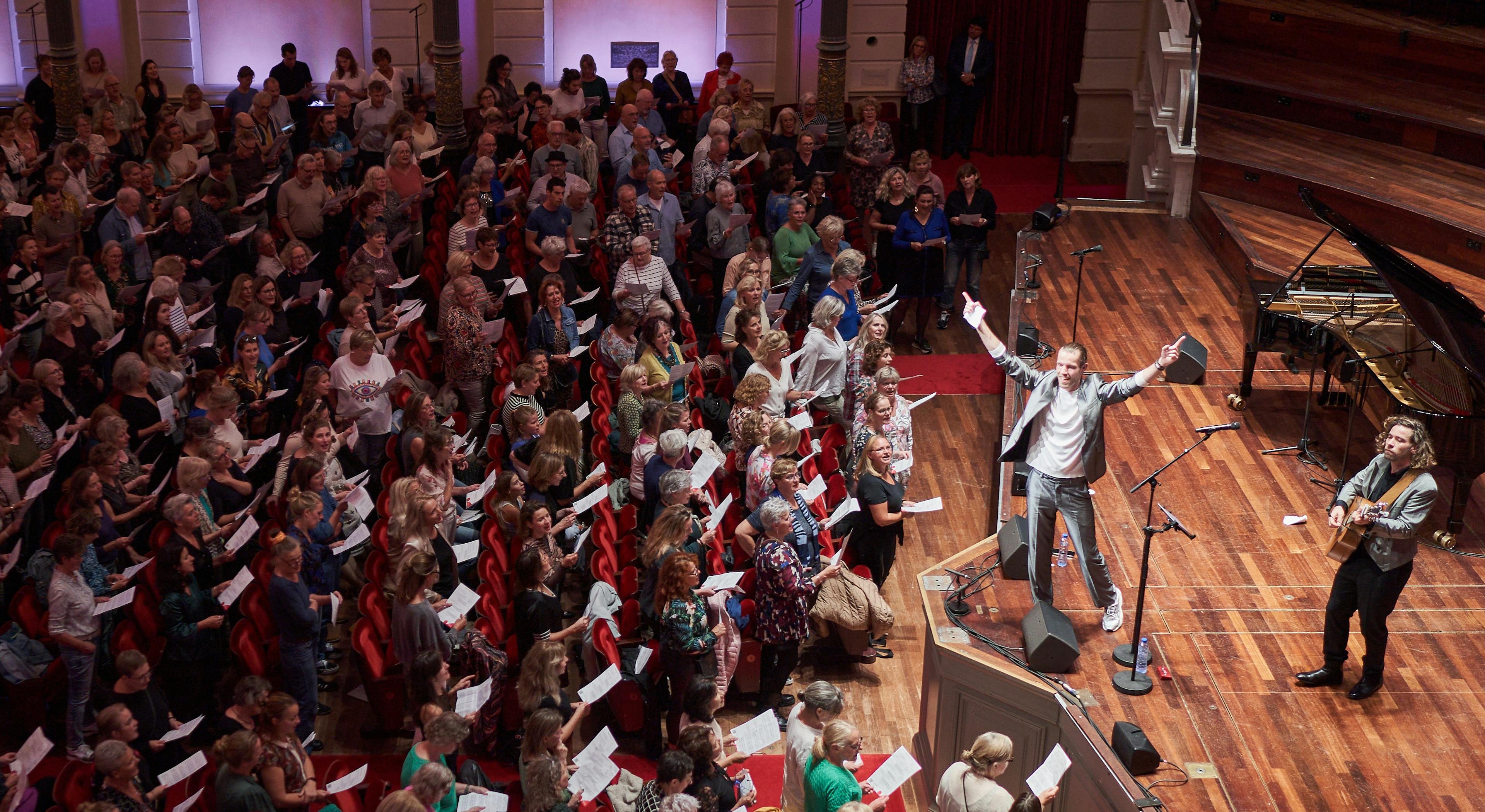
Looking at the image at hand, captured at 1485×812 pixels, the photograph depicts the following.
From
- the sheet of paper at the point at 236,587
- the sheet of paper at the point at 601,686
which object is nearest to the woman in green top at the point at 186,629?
the sheet of paper at the point at 236,587

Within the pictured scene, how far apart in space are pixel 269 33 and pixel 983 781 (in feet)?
39.3

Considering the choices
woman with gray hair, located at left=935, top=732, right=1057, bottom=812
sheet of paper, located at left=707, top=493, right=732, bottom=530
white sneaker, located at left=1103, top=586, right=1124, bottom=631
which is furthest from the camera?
sheet of paper, located at left=707, top=493, right=732, bottom=530

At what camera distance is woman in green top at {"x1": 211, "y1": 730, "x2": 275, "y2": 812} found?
5.26 meters

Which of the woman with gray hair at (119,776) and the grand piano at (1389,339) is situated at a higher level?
the grand piano at (1389,339)

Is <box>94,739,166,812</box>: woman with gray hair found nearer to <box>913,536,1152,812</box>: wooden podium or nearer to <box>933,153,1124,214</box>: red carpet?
<box>913,536,1152,812</box>: wooden podium

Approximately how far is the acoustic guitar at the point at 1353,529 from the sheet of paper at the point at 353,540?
4.15 metres

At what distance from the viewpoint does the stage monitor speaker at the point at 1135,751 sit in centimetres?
537

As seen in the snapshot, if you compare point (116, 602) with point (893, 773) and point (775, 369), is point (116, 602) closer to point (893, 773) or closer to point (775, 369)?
point (893, 773)

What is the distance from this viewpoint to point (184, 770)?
5277mm

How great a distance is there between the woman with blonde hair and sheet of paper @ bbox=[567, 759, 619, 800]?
2.82m

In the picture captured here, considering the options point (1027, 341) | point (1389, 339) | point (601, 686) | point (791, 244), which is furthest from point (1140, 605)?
point (791, 244)

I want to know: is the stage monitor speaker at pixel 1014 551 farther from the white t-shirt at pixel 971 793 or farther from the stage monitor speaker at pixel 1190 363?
the white t-shirt at pixel 971 793

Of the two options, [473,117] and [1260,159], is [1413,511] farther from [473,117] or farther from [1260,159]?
[473,117]

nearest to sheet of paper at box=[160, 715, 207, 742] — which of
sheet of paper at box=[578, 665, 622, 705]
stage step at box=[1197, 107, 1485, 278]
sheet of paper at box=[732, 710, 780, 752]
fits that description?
sheet of paper at box=[578, 665, 622, 705]
